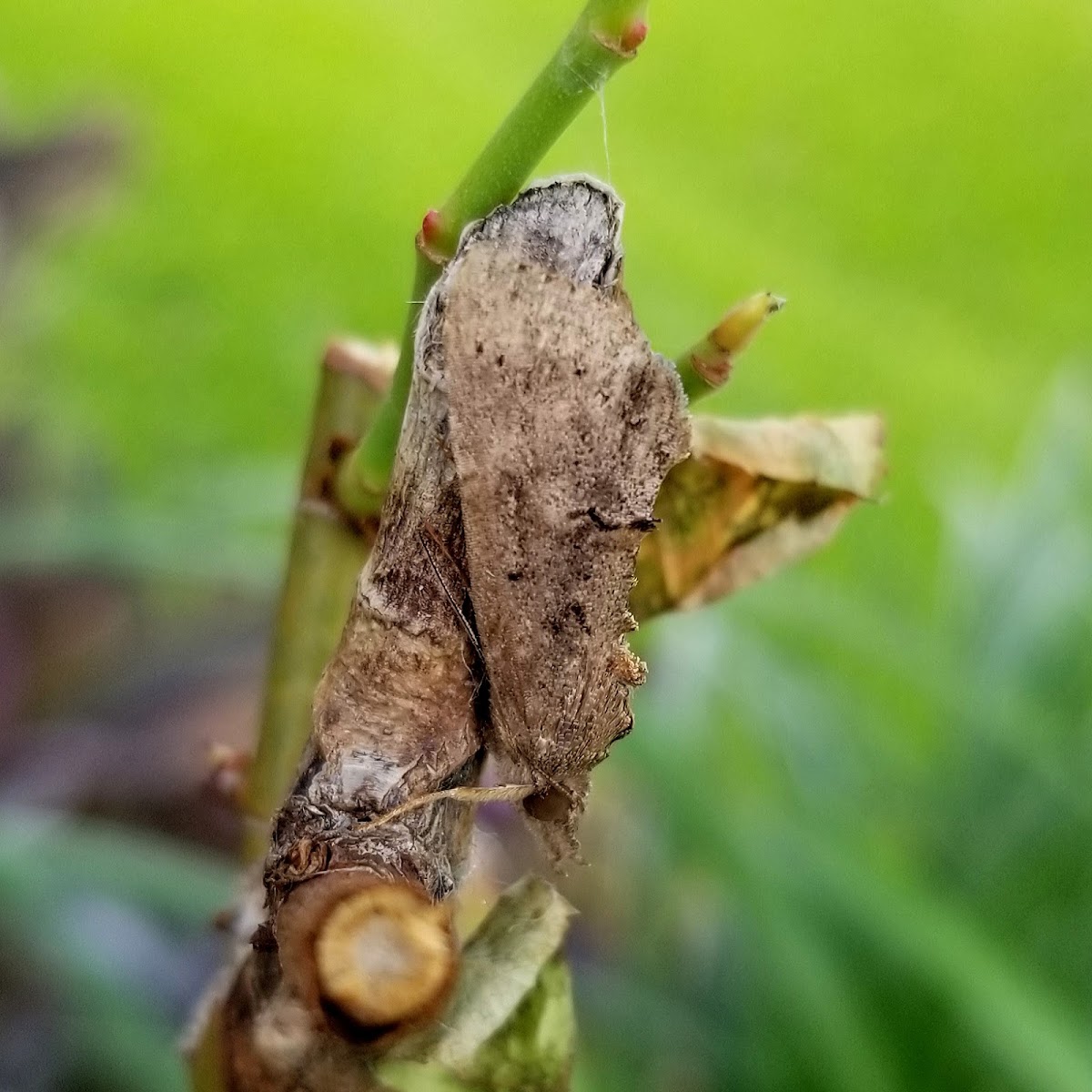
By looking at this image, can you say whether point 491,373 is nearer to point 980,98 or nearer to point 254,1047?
point 254,1047

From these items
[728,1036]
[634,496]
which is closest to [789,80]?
[728,1036]

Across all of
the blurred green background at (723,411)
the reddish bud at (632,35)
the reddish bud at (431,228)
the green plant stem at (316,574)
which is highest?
the blurred green background at (723,411)

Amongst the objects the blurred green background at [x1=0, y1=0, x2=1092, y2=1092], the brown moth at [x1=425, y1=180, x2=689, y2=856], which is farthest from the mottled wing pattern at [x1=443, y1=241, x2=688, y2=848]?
the blurred green background at [x1=0, y1=0, x2=1092, y2=1092]

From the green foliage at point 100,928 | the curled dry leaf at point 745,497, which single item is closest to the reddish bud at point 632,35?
the curled dry leaf at point 745,497

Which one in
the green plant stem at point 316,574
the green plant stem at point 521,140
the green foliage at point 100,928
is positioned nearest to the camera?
the green plant stem at point 521,140

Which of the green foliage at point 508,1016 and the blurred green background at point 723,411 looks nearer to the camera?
the green foliage at point 508,1016

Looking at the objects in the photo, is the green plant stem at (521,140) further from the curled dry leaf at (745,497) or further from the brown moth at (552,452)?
the curled dry leaf at (745,497)

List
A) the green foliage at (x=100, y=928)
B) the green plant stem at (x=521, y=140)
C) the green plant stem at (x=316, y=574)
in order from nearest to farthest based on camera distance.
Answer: the green plant stem at (x=521, y=140), the green plant stem at (x=316, y=574), the green foliage at (x=100, y=928)
